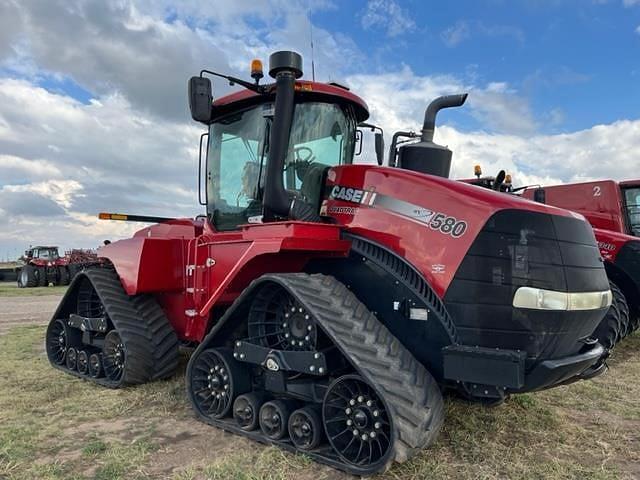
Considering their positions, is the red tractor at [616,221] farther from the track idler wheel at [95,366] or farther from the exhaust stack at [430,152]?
the track idler wheel at [95,366]

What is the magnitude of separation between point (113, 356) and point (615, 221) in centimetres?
838

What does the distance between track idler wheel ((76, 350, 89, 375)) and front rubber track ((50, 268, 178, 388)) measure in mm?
155

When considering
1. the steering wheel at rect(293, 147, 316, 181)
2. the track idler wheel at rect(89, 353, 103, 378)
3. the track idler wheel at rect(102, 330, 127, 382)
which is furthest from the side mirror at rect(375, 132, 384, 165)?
the track idler wheel at rect(89, 353, 103, 378)

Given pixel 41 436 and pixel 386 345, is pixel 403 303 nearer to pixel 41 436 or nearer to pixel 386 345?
pixel 386 345

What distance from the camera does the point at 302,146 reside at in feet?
15.3

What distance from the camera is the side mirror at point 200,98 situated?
14.5ft

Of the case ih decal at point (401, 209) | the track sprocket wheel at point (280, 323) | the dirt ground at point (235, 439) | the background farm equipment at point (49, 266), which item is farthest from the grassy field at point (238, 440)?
the background farm equipment at point (49, 266)

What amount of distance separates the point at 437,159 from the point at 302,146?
121 centimetres

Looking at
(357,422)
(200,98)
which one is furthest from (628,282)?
(200,98)

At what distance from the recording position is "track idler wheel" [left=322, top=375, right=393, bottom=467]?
336cm

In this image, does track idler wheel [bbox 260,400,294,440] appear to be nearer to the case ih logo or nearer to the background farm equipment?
the case ih logo

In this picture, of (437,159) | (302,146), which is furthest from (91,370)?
(437,159)

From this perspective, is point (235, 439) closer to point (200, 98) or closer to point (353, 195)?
point (353, 195)

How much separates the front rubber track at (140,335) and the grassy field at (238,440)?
0.16 m
